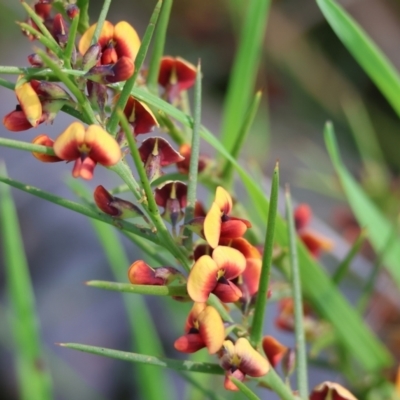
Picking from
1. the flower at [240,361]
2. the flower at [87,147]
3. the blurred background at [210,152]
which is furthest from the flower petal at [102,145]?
the blurred background at [210,152]

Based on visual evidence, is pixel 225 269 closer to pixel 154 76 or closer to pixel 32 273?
pixel 154 76

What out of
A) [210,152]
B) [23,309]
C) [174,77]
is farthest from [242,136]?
[210,152]

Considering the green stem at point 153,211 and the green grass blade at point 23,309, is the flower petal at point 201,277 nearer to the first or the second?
the green stem at point 153,211

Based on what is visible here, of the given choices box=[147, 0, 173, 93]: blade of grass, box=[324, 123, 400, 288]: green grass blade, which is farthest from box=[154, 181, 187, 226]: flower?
box=[324, 123, 400, 288]: green grass blade

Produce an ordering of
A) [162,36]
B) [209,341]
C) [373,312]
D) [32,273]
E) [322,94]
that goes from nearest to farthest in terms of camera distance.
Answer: [209,341] < [162,36] < [373,312] < [32,273] < [322,94]

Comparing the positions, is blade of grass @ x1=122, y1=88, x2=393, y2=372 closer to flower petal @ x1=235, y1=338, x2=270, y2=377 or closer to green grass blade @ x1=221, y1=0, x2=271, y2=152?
green grass blade @ x1=221, y1=0, x2=271, y2=152

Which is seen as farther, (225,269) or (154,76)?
(154,76)

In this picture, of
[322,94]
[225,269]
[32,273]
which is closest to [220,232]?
[225,269]
